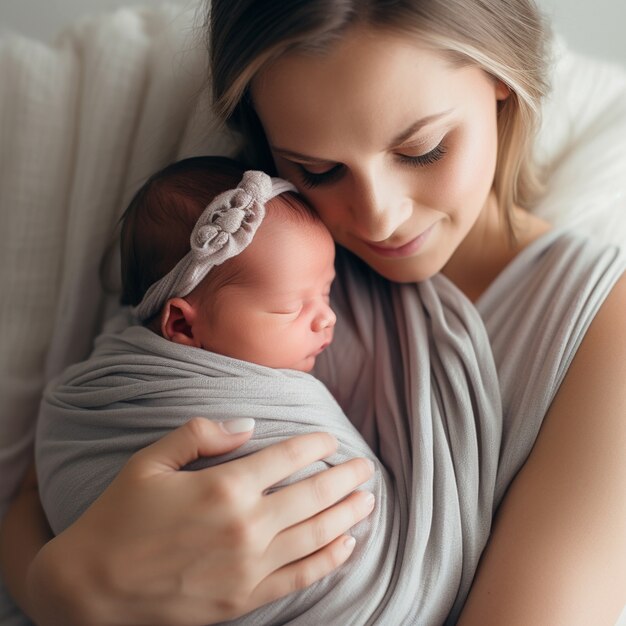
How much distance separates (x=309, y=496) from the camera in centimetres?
111

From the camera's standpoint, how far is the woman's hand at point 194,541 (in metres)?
1.07

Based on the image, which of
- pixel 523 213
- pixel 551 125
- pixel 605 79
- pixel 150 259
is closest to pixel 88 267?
pixel 150 259

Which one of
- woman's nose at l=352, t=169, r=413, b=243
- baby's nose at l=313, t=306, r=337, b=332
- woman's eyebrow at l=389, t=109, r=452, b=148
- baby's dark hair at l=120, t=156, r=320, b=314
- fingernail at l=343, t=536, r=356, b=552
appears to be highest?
woman's eyebrow at l=389, t=109, r=452, b=148

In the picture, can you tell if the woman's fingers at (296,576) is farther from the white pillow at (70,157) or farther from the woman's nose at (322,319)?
the white pillow at (70,157)

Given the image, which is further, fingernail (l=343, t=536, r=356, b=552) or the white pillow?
the white pillow

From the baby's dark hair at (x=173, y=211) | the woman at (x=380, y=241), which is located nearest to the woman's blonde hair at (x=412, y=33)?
the woman at (x=380, y=241)

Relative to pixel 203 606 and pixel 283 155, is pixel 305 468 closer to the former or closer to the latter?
pixel 203 606

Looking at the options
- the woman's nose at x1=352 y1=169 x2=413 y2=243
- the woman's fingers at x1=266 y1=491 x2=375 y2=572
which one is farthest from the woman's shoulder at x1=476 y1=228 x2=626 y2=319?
the woman's fingers at x1=266 y1=491 x2=375 y2=572

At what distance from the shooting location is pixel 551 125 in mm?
1631

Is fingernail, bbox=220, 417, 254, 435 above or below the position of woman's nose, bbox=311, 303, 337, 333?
below

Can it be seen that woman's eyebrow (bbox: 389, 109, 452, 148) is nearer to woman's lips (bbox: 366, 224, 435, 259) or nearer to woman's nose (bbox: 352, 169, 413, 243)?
woman's nose (bbox: 352, 169, 413, 243)

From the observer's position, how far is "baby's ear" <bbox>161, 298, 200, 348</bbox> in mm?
1281

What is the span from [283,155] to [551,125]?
0.69 m

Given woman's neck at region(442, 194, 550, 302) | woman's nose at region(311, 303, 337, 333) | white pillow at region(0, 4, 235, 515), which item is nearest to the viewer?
woman's nose at region(311, 303, 337, 333)
